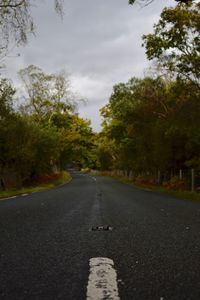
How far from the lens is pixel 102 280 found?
4.03 metres

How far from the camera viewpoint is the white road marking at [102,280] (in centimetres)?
353

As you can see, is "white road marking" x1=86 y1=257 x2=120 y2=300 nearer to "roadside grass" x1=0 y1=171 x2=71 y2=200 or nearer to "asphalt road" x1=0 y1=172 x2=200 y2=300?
"asphalt road" x1=0 y1=172 x2=200 y2=300

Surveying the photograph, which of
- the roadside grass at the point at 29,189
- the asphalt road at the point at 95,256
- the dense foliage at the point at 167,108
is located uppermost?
the dense foliage at the point at 167,108

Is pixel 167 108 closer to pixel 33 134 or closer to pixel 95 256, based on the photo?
pixel 33 134

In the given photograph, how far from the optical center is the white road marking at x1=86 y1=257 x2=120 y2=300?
3.53 metres

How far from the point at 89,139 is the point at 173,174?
50268 millimetres

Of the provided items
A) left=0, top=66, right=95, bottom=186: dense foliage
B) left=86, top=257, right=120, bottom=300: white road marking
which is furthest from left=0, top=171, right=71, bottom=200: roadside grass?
left=86, top=257, right=120, bottom=300: white road marking

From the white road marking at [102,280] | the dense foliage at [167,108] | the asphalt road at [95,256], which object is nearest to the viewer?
the white road marking at [102,280]

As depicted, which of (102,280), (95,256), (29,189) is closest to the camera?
(102,280)

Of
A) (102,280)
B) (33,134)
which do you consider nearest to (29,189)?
(33,134)

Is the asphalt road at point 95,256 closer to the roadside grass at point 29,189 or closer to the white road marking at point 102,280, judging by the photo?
the white road marking at point 102,280

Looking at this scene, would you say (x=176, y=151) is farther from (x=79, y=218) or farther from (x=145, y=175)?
(x=79, y=218)

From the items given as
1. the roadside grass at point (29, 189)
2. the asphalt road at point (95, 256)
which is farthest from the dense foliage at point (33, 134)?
the asphalt road at point (95, 256)

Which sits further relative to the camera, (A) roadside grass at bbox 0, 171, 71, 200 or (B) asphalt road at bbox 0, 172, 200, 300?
(A) roadside grass at bbox 0, 171, 71, 200
